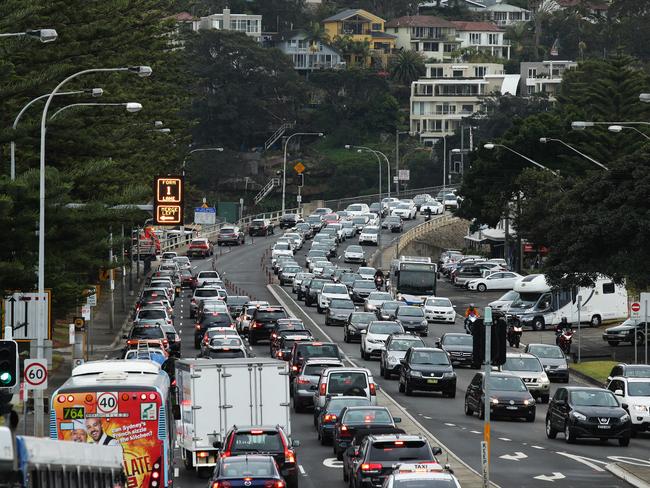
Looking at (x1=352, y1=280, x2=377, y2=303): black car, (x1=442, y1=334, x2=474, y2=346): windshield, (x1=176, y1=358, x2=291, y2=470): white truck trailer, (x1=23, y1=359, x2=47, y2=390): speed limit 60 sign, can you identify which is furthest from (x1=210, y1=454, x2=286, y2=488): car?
(x1=352, y1=280, x2=377, y2=303): black car

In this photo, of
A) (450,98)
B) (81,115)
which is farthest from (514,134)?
(450,98)

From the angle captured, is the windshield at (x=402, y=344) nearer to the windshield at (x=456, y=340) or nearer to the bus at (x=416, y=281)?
the windshield at (x=456, y=340)

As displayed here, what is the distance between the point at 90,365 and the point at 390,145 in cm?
15304

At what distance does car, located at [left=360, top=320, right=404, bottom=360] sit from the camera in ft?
182

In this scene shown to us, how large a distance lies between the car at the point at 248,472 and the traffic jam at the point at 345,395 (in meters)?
0.03

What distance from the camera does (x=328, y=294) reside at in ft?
243

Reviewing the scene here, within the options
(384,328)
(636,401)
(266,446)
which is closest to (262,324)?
(384,328)

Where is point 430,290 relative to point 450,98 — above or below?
below

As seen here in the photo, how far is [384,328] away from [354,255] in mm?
47424

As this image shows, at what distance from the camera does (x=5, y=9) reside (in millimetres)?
40188

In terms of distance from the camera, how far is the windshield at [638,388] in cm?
3919

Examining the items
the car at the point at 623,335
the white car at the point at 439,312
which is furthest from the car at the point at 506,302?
the car at the point at 623,335

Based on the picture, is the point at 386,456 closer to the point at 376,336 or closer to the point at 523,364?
the point at 523,364

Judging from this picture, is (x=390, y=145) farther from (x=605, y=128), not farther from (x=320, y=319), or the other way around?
(x=320, y=319)
